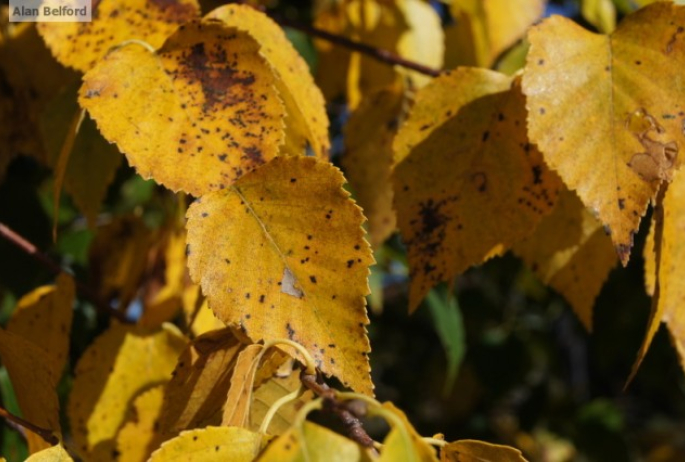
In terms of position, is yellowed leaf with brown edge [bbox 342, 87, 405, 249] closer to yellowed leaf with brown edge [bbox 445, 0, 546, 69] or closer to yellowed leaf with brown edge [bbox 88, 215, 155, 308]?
yellowed leaf with brown edge [bbox 445, 0, 546, 69]

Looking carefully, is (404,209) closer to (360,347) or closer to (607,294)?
(360,347)

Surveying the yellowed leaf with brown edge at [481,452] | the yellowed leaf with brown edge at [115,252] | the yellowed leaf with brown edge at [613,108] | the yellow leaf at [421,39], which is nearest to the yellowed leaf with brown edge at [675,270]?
the yellowed leaf with brown edge at [613,108]

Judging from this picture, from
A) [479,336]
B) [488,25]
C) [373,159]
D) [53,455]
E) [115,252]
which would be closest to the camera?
[53,455]

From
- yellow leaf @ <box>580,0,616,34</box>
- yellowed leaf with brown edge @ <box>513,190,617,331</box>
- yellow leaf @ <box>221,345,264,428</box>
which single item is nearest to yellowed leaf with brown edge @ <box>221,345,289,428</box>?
yellow leaf @ <box>221,345,264,428</box>

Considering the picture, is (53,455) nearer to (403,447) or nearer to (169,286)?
(403,447)

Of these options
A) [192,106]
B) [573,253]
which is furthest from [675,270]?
[192,106]

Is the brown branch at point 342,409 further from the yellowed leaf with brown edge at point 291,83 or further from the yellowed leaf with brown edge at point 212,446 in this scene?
the yellowed leaf with brown edge at point 291,83
